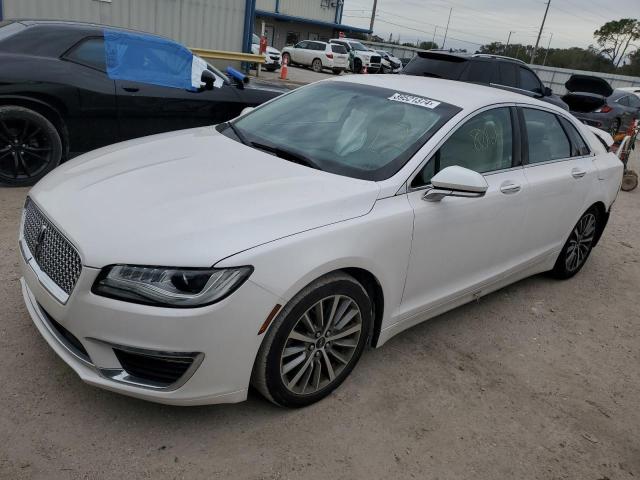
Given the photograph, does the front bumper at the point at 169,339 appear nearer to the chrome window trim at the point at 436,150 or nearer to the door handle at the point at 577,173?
the chrome window trim at the point at 436,150

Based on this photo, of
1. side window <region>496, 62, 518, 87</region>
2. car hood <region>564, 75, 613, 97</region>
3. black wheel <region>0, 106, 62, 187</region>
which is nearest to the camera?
black wheel <region>0, 106, 62, 187</region>

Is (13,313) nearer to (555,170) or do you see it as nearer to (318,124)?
(318,124)

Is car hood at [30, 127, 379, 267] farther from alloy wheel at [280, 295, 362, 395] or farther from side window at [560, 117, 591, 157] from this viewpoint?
side window at [560, 117, 591, 157]

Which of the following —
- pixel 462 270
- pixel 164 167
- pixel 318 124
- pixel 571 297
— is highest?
pixel 318 124

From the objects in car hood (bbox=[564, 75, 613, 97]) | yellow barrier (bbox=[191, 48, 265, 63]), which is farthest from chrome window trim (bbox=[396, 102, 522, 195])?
car hood (bbox=[564, 75, 613, 97])

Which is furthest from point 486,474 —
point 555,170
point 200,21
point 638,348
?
point 200,21

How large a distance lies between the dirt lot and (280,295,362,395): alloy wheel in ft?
0.56

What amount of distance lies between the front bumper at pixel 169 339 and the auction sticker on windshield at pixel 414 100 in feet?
5.66

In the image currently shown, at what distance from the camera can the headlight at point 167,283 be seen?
2.16m

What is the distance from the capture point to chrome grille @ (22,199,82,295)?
229 centimetres

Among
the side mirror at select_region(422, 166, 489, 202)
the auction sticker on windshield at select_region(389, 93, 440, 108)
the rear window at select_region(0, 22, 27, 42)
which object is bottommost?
the side mirror at select_region(422, 166, 489, 202)

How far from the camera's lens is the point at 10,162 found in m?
5.12

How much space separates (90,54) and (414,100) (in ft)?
12.2

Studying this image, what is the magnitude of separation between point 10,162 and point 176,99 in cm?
179
